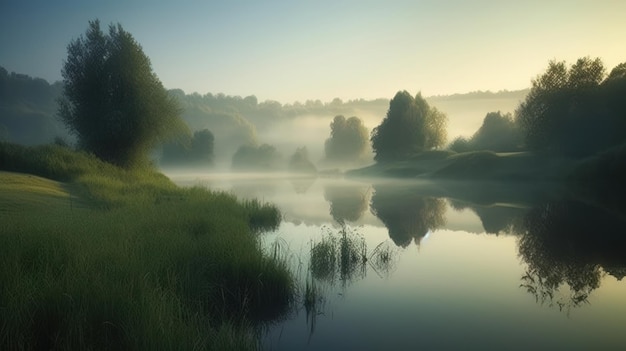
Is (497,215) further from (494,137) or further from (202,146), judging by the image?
(202,146)

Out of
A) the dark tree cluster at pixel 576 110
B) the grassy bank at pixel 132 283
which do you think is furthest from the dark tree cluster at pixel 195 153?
the grassy bank at pixel 132 283

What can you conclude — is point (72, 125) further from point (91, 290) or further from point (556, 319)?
point (556, 319)

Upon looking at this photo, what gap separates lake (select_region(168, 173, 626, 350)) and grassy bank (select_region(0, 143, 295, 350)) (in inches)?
44.0

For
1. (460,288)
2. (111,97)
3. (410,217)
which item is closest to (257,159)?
(111,97)

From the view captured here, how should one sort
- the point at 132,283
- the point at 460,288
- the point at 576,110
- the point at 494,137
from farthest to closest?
the point at 494,137 < the point at 576,110 < the point at 460,288 < the point at 132,283

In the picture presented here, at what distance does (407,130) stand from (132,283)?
85.1 metres

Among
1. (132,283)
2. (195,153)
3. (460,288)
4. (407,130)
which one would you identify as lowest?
(460,288)

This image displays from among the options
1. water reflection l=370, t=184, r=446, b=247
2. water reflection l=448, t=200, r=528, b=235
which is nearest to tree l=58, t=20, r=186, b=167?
water reflection l=370, t=184, r=446, b=247

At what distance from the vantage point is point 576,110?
182 feet

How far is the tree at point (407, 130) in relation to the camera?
3420 inches

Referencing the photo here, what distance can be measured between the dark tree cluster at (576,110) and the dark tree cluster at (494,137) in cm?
2004

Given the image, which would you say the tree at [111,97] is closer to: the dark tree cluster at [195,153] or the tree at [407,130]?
the tree at [407,130]

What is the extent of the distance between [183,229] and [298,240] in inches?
197

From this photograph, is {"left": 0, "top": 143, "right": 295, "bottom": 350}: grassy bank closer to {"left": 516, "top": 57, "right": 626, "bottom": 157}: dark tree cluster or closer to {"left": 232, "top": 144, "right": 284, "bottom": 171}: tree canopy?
{"left": 516, "top": 57, "right": 626, "bottom": 157}: dark tree cluster
